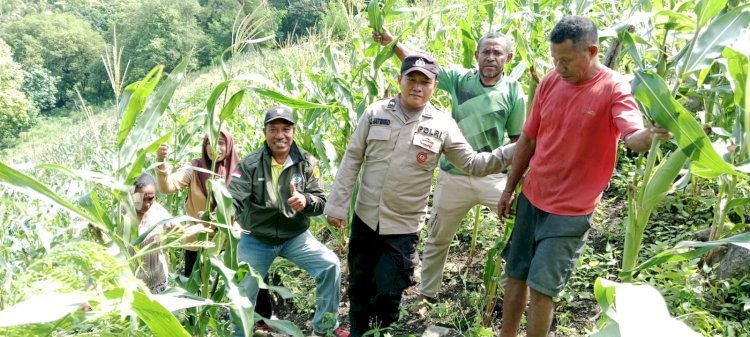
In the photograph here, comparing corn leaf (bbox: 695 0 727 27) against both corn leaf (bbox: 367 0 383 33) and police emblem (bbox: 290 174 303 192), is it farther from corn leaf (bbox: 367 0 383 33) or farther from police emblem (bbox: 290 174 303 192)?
police emblem (bbox: 290 174 303 192)

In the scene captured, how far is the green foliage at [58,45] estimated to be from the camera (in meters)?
50.0

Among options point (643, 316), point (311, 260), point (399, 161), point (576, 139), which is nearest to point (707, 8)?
point (576, 139)

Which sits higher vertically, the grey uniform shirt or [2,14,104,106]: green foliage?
the grey uniform shirt

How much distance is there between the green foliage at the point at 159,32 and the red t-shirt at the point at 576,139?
33.7m

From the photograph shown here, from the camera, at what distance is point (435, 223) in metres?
3.65

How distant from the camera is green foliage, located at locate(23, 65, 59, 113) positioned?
44562 mm

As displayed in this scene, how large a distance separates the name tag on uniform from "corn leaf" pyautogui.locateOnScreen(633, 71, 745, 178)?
1197 mm

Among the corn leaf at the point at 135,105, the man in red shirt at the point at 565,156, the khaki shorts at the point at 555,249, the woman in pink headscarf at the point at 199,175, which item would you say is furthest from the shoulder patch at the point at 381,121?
the corn leaf at the point at 135,105

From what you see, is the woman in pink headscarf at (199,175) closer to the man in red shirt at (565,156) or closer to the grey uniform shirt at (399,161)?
the grey uniform shirt at (399,161)

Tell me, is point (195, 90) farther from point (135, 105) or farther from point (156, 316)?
point (156, 316)

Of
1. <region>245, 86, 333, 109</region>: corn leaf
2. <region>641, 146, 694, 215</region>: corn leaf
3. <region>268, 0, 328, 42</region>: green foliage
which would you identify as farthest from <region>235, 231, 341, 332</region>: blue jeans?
<region>268, 0, 328, 42</region>: green foliage

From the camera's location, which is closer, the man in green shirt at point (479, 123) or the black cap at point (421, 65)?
the black cap at point (421, 65)

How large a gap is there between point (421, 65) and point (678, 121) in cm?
132

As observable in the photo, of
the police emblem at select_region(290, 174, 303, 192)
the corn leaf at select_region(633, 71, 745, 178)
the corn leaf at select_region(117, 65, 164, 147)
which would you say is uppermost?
the corn leaf at select_region(633, 71, 745, 178)
